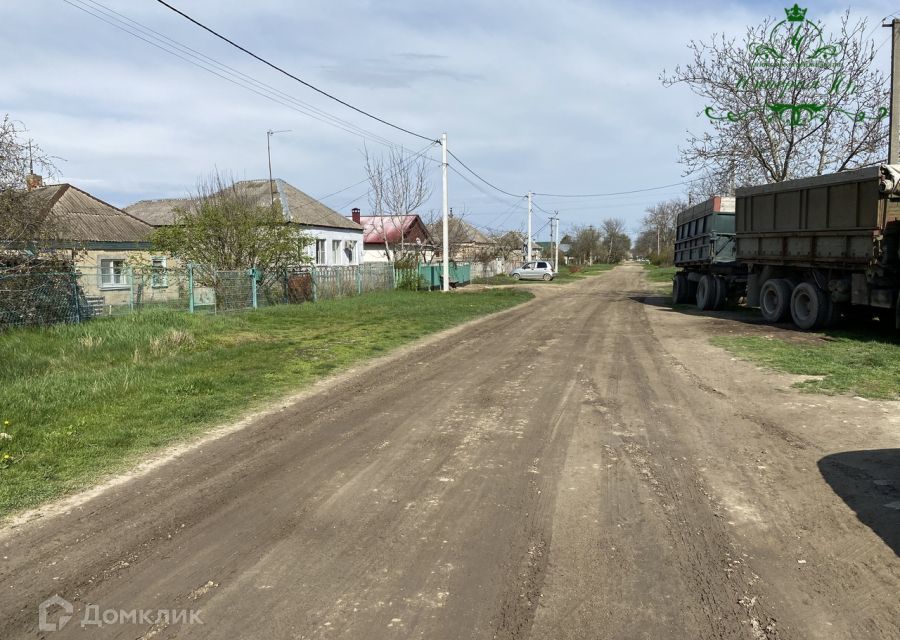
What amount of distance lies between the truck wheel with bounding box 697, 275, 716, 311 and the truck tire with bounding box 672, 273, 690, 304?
2.40m

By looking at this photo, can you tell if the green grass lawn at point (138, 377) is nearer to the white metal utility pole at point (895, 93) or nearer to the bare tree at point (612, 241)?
the white metal utility pole at point (895, 93)

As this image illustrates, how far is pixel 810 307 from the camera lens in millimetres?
14297

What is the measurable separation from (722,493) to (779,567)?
3.83 feet

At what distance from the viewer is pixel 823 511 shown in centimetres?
448

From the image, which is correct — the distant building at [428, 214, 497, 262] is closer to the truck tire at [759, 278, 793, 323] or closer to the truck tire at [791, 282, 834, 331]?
Answer: the truck tire at [759, 278, 793, 323]

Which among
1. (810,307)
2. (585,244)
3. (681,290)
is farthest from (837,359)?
(585,244)

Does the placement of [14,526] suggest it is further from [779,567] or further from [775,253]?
[775,253]

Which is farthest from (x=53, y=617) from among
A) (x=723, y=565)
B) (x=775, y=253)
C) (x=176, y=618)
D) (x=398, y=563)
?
(x=775, y=253)

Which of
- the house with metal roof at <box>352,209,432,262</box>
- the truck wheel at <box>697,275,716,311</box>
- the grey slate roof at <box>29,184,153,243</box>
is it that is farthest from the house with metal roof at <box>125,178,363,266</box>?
the truck wheel at <box>697,275,716,311</box>

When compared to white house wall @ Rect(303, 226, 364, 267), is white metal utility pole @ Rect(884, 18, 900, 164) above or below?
above

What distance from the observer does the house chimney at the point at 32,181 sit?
1254 cm

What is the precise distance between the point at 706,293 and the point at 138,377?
17.3 metres

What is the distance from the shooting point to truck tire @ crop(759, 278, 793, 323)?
51.0 ft

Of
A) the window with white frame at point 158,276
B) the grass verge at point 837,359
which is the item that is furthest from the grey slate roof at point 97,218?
the grass verge at point 837,359
